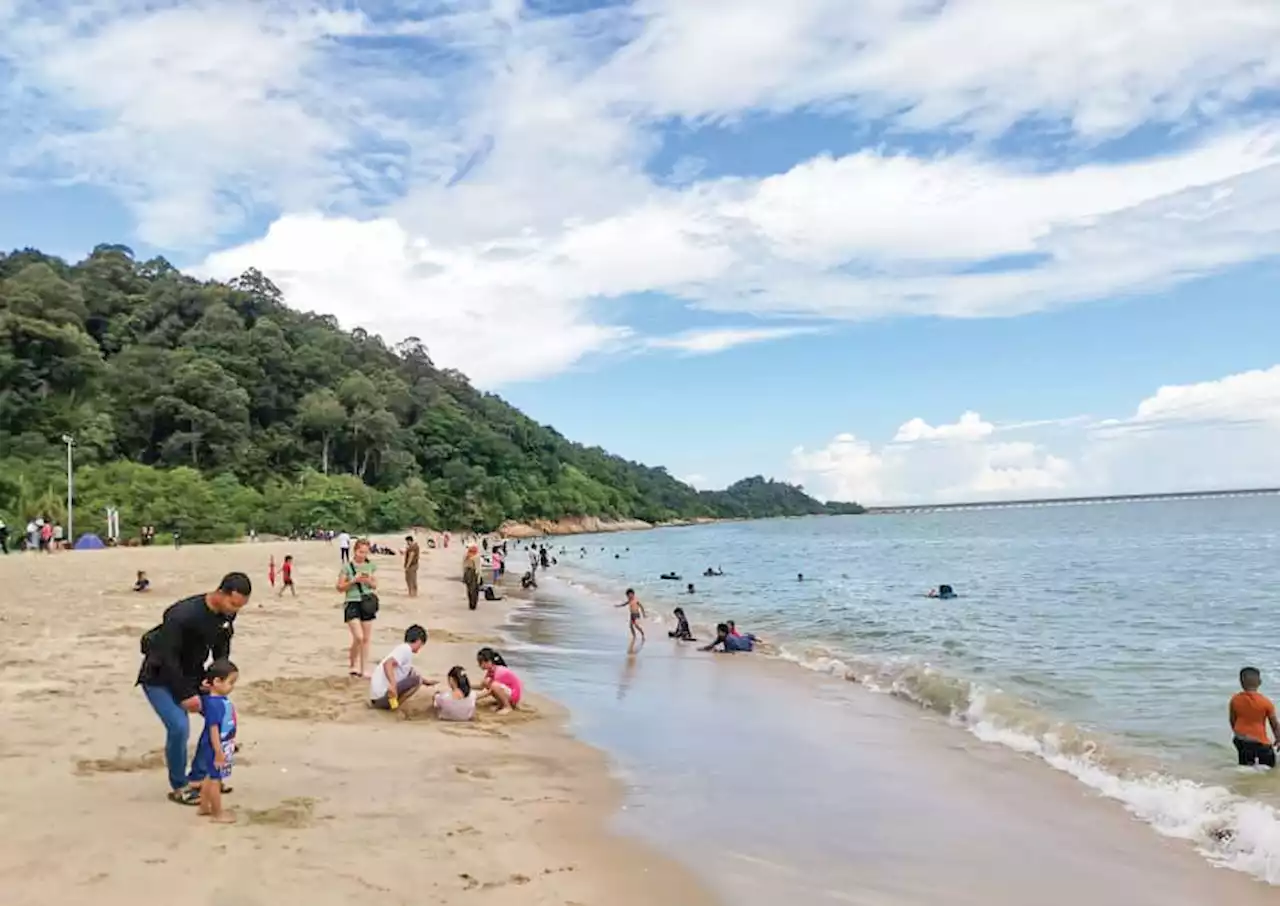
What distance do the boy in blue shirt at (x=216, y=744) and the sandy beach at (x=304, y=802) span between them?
16 centimetres

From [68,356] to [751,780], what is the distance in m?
79.2

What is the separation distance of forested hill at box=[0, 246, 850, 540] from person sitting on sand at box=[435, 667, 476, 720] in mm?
48405

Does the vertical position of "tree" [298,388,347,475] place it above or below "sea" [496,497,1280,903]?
above

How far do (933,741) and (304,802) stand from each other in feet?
23.6

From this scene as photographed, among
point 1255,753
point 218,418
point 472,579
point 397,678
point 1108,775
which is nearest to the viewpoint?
point 1108,775

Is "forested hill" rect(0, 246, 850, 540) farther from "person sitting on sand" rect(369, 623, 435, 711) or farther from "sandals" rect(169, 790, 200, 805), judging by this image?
"sandals" rect(169, 790, 200, 805)

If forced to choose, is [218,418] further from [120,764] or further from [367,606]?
[120,764]

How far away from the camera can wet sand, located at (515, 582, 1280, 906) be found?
6.15 metres

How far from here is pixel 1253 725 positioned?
9766 mm

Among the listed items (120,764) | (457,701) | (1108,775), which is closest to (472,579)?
(457,701)

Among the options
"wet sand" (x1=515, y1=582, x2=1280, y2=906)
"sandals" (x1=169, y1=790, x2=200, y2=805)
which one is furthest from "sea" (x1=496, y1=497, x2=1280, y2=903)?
"sandals" (x1=169, y1=790, x2=200, y2=805)

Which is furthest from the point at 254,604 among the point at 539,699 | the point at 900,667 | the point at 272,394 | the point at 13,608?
the point at 272,394

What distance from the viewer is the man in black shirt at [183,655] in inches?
241

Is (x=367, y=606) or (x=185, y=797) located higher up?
(x=367, y=606)
